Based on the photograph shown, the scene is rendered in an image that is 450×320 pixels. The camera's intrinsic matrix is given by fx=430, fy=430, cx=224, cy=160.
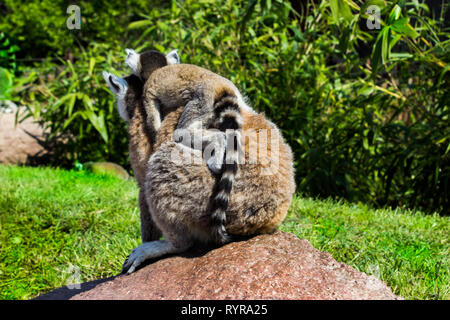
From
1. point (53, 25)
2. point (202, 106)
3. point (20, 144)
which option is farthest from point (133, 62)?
point (53, 25)

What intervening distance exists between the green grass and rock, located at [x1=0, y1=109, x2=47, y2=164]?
2.77 metres

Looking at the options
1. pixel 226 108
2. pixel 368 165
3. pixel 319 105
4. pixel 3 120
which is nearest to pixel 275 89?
pixel 319 105

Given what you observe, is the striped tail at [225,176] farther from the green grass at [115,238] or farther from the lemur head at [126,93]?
the green grass at [115,238]

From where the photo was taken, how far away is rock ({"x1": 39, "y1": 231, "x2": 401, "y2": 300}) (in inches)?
76.1

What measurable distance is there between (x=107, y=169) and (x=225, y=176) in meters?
4.90

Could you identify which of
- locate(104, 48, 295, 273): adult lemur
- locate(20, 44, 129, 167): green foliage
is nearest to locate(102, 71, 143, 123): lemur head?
locate(104, 48, 295, 273): adult lemur

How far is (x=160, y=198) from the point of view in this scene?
2.40 metres

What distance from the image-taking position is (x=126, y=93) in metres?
3.06

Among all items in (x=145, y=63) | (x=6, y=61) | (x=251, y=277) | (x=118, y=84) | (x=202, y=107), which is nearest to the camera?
(x=251, y=277)

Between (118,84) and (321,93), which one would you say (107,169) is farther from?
(118,84)

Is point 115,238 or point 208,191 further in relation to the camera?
point 115,238

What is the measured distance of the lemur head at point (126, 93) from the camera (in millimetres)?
3016

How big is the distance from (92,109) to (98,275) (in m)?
3.92
